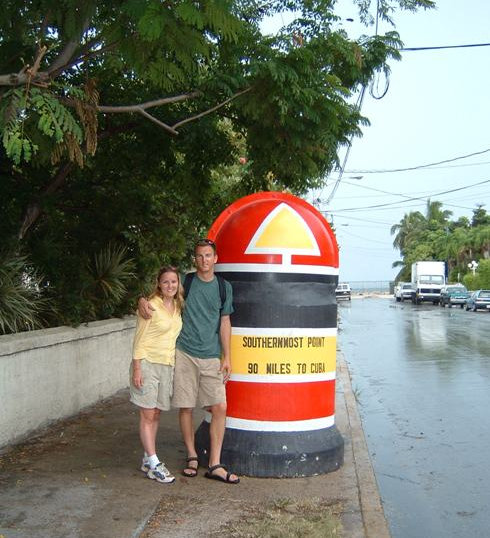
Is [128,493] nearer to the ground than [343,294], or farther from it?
farther from it

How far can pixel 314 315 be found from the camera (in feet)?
20.3

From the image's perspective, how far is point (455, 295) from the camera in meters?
54.5

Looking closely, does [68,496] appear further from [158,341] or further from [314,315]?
[314,315]

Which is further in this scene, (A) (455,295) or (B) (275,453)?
(A) (455,295)

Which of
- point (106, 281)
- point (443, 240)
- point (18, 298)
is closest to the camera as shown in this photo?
point (18, 298)

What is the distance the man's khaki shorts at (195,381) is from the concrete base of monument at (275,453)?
0.44 meters

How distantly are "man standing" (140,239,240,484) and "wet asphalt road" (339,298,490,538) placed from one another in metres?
1.50

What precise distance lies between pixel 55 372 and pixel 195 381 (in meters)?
2.54

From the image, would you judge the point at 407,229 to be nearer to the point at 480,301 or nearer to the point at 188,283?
the point at 480,301

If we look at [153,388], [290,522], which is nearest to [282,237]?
[153,388]

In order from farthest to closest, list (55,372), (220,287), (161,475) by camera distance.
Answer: (55,372) < (220,287) < (161,475)

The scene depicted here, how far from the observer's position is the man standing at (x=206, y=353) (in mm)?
5898

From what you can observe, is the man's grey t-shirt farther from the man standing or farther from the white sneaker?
the white sneaker

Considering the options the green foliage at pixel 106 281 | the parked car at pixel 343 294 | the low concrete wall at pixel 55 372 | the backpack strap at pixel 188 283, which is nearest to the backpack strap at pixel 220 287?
the backpack strap at pixel 188 283
